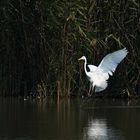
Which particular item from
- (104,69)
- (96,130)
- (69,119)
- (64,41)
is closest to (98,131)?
(96,130)

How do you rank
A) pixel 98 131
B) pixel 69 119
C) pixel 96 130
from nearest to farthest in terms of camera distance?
pixel 98 131, pixel 96 130, pixel 69 119

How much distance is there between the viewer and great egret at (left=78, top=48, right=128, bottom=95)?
611 inches

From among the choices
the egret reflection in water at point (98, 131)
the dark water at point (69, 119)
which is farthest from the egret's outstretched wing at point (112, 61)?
the egret reflection in water at point (98, 131)

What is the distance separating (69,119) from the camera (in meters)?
12.4

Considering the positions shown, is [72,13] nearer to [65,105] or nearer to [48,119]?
[65,105]

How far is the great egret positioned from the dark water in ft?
1.71

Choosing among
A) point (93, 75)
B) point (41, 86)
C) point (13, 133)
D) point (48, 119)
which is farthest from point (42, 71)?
point (13, 133)

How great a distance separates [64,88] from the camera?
645 inches

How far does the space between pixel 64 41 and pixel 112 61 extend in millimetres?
1656

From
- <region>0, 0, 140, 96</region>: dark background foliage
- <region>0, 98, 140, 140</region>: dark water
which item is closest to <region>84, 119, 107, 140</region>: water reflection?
<region>0, 98, 140, 140</region>: dark water

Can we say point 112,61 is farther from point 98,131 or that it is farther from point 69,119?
point 98,131

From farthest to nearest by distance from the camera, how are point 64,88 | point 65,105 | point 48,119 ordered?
point 64,88 < point 65,105 < point 48,119

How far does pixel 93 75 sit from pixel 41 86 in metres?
1.56

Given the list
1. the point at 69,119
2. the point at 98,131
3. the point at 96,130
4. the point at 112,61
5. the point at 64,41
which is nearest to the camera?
the point at 98,131
